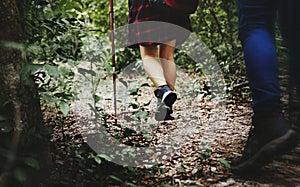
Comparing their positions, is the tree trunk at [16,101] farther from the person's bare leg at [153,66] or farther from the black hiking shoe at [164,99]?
the person's bare leg at [153,66]

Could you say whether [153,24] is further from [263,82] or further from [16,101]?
[16,101]

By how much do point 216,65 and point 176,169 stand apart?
3.71 metres

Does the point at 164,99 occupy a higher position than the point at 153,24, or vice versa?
the point at 153,24

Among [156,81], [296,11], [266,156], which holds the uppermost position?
[296,11]

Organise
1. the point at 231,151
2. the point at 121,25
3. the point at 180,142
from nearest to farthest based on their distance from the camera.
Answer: the point at 231,151 → the point at 180,142 → the point at 121,25

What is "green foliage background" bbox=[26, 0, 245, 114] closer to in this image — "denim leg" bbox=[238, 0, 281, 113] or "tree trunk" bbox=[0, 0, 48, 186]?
"tree trunk" bbox=[0, 0, 48, 186]

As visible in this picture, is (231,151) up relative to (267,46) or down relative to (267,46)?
down

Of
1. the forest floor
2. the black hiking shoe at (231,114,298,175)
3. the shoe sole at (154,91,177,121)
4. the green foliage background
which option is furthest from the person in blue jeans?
the shoe sole at (154,91,177,121)

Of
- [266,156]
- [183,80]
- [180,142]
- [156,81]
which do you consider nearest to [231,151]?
[180,142]

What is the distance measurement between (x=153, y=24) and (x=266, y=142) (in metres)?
1.57

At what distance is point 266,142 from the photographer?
6.57ft

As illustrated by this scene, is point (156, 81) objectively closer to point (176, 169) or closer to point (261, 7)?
point (176, 169)

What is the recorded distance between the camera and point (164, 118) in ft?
10.7

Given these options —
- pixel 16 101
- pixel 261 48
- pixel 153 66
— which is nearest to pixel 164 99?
pixel 153 66
